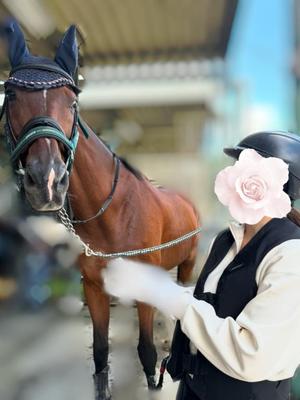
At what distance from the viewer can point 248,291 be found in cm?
89

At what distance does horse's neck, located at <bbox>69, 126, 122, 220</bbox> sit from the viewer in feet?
5.65

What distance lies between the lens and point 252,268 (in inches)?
34.9

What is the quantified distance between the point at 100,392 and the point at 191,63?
1698 millimetres

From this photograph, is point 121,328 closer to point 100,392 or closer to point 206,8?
point 100,392

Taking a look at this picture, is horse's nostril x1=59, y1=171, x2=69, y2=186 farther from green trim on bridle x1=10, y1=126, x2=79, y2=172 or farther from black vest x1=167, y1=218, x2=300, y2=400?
black vest x1=167, y1=218, x2=300, y2=400

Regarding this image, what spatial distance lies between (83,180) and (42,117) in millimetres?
362

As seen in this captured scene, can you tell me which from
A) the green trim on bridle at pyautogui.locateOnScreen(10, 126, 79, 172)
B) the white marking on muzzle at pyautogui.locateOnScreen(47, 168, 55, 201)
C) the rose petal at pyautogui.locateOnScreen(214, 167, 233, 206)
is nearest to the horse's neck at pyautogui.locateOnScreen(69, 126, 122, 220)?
the green trim on bridle at pyautogui.locateOnScreen(10, 126, 79, 172)

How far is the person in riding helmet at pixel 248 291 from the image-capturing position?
80 centimetres

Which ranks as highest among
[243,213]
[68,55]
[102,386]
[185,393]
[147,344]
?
[68,55]

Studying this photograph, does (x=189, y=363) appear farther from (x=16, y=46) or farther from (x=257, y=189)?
(x=16, y=46)

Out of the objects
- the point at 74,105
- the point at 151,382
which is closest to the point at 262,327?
the point at 74,105

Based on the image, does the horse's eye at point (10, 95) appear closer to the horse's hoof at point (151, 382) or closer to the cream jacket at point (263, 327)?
the cream jacket at point (263, 327)

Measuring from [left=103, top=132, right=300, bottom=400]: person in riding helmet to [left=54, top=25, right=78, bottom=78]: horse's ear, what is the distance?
0.85 metres

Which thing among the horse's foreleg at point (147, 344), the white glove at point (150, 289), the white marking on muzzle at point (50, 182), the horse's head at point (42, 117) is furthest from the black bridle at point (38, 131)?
the horse's foreleg at point (147, 344)
